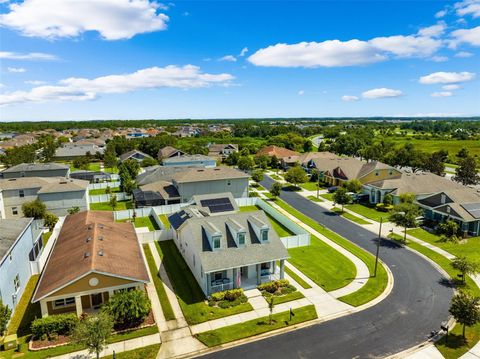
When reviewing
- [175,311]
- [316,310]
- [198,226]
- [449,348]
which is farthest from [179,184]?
[449,348]

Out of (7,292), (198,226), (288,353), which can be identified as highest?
(198,226)

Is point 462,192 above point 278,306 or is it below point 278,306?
above

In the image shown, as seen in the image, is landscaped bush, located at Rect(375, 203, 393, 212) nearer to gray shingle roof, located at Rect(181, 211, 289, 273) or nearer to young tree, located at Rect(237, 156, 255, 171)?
gray shingle roof, located at Rect(181, 211, 289, 273)

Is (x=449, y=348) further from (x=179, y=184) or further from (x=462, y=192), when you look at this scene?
(x=179, y=184)

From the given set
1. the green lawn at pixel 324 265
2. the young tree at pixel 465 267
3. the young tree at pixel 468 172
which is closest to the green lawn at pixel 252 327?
the green lawn at pixel 324 265

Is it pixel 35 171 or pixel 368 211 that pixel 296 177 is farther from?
pixel 35 171

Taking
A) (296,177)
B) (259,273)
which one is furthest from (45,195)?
(296,177)
